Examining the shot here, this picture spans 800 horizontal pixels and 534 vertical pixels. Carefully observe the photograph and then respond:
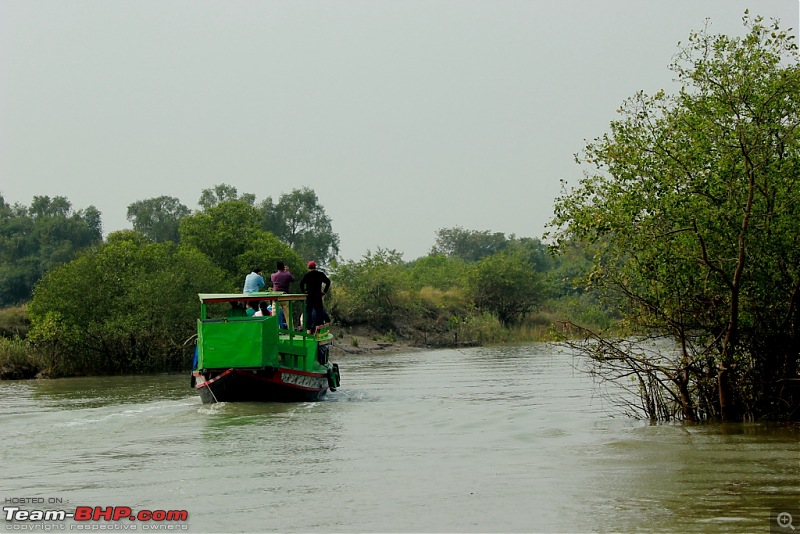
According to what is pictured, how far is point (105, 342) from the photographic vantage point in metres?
32.6

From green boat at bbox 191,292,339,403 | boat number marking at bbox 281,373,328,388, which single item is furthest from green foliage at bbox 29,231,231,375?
green boat at bbox 191,292,339,403

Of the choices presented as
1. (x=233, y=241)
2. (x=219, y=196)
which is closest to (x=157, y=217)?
(x=219, y=196)

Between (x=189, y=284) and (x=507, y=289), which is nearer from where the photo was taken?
(x=189, y=284)

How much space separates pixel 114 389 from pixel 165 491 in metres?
15.8

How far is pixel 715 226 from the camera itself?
1385cm

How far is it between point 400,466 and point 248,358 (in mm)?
7014

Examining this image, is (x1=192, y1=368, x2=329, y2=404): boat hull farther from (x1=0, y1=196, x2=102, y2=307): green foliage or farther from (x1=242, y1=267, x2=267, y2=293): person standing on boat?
(x1=0, y1=196, x2=102, y2=307): green foliage

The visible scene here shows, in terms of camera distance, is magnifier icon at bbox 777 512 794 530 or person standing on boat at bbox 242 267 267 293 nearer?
magnifier icon at bbox 777 512 794 530

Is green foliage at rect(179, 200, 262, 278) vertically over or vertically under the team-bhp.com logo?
over

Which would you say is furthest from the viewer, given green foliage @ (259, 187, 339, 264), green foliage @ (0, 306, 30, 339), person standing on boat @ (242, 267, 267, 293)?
green foliage @ (259, 187, 339, 264)

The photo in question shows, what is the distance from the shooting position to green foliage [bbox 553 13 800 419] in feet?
44.2

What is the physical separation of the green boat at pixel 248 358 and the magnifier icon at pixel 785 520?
11.4 metres

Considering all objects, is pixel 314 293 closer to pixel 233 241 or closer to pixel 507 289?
pixel 233 241

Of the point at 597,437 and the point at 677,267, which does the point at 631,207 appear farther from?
the point at 597,437
